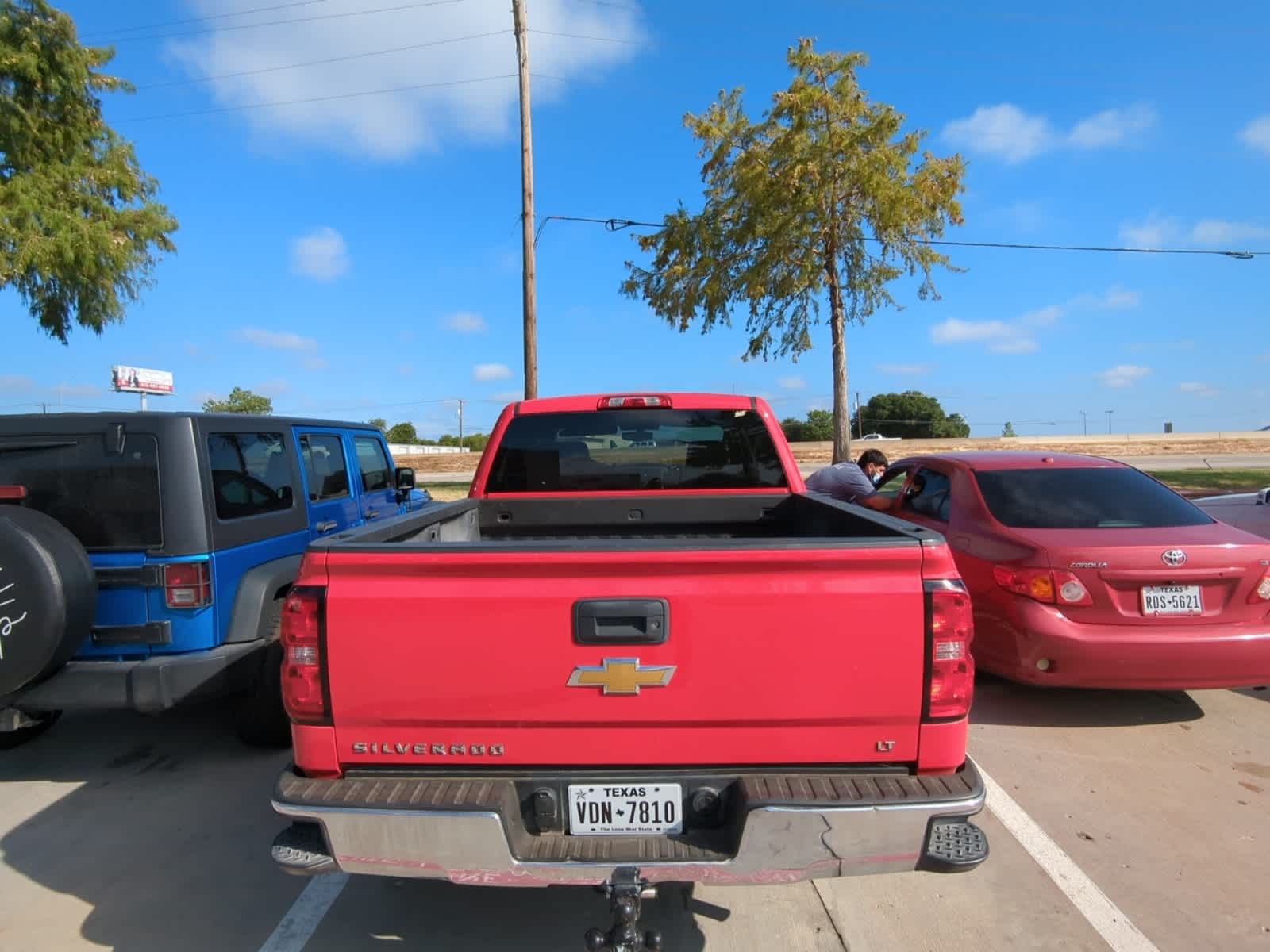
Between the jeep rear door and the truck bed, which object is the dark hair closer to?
the truck bed

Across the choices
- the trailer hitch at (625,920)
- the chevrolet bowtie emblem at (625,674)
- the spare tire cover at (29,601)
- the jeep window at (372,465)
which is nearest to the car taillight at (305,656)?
the chevrolet bowtie emblem at (625,674)

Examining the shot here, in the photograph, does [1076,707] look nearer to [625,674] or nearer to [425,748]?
[625,674]

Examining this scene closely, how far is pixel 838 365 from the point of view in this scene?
16.8 meters

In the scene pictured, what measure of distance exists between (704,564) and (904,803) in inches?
33.5

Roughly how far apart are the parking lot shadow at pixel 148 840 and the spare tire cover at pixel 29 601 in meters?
0.80

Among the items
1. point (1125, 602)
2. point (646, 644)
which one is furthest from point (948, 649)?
point (1125, 602)

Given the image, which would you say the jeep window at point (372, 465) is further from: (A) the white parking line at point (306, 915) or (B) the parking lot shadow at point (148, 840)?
(A) the white parking line at point (306, 915)

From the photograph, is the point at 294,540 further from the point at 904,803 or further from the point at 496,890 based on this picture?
the point at 904,803

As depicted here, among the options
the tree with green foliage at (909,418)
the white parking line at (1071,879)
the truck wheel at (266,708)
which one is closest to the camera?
the white parking line at (1071,879)

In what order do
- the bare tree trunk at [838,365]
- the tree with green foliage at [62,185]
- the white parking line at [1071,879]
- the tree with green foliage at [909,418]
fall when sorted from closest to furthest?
the white parking line at [1071,879] → the tree with green foliage at [62,185] → the bare tree trunk at [838,365] → the tree with green foliage at [909,418]

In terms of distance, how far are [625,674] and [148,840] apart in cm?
283

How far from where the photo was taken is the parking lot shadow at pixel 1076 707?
189 inches

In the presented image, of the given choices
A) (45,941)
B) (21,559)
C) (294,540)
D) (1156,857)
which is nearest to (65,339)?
(294,540)

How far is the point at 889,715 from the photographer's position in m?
2.19
